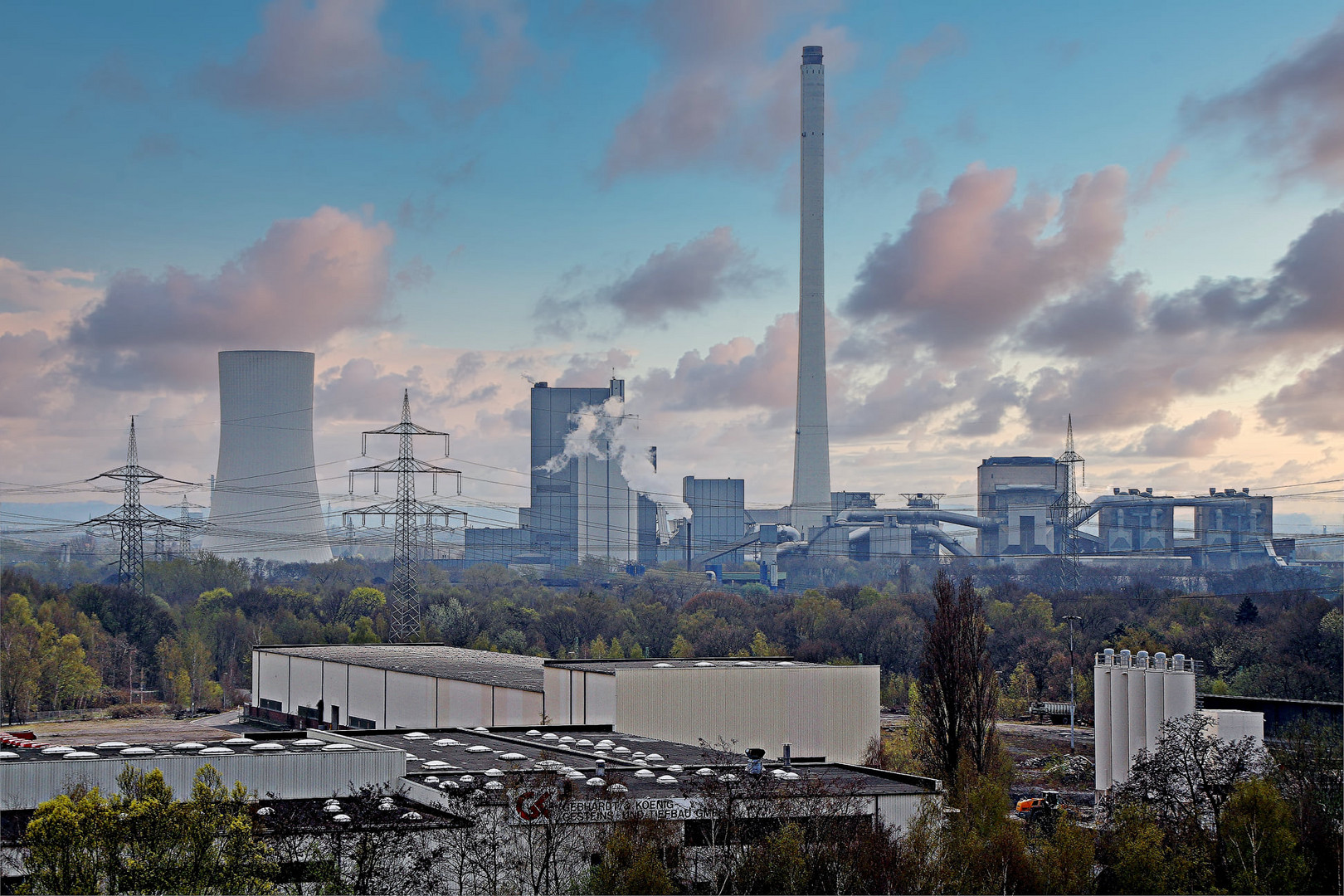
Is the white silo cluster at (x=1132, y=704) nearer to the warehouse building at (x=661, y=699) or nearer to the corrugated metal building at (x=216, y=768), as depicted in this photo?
the warehouse building at (x=661, y=699)

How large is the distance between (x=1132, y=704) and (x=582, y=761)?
23.9 feet

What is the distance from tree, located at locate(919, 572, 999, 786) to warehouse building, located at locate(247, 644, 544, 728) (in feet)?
19.9

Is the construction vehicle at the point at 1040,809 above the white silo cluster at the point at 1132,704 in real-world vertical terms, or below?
below

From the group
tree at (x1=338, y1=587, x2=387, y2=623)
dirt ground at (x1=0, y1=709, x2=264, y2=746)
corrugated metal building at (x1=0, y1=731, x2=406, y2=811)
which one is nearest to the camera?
corrugated metal building at (x1=0, y1=731, x2=406, y2=811)

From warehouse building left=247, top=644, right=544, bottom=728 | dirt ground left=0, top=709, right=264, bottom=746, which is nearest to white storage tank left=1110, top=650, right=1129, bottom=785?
warehouse building left=247, top=644, right=544, bottom=728

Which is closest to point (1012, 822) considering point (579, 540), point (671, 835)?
point (671, 835)

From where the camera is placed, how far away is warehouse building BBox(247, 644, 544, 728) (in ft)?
76.0

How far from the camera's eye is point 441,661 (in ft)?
92.5

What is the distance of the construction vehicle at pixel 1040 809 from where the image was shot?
1889 centimetres

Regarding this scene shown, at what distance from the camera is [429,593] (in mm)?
63750

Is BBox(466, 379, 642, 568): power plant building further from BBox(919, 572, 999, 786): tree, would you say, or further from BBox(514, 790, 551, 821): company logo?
BBox(514, 790, 551, 821): company logo

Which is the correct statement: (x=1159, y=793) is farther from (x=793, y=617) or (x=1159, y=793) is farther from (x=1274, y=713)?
(x=793, y=617)

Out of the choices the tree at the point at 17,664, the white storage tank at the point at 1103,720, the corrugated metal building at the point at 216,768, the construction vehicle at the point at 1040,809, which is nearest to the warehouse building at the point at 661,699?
the construction vehicle at the point at 1040,809

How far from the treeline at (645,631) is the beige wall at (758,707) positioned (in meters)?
12.5
